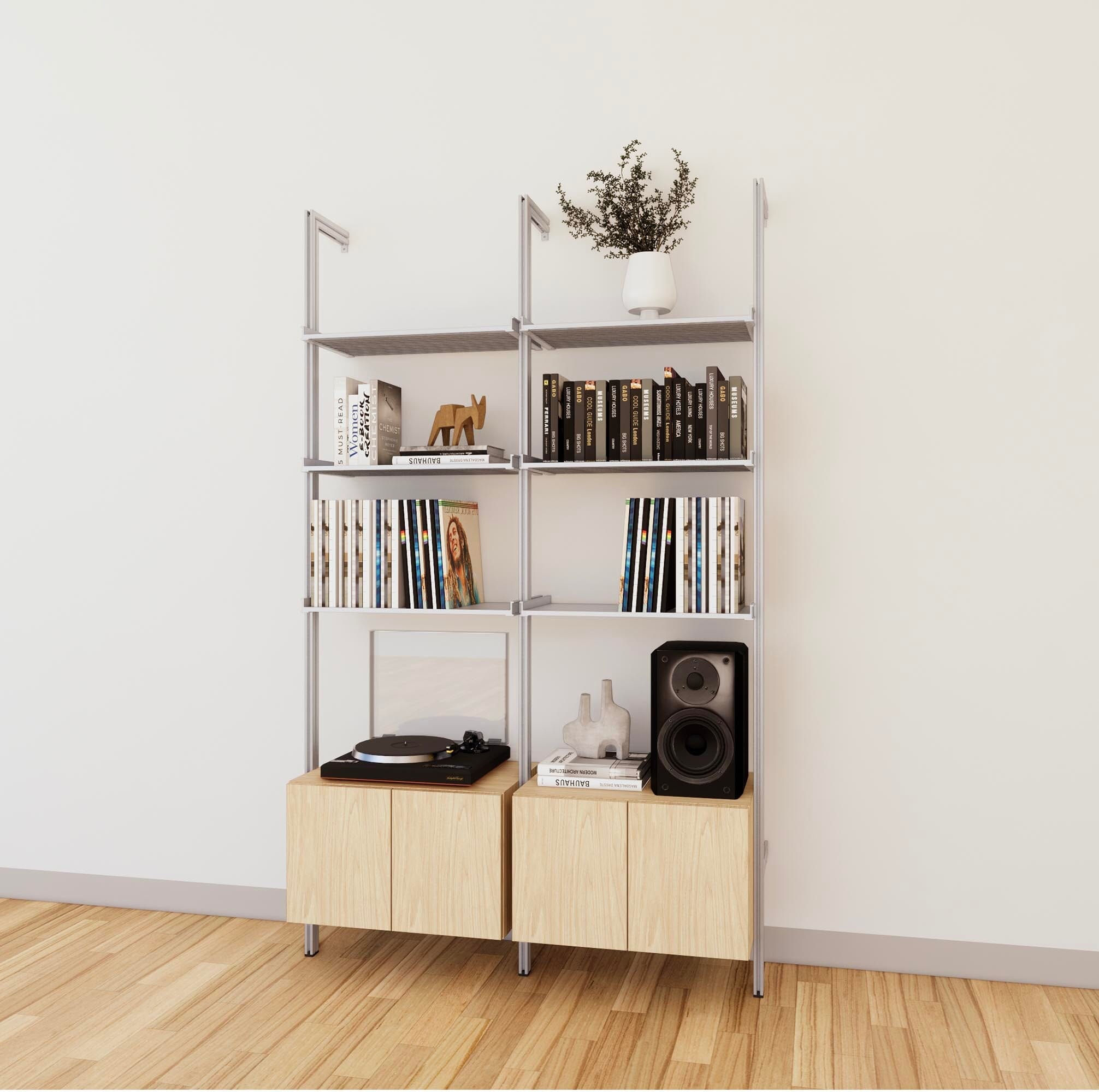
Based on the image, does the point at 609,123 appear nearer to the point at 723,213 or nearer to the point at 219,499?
the point at 723,213

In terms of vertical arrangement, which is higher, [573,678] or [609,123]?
[609,123]

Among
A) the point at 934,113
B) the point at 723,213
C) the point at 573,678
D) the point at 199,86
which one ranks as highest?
the point at 199,86

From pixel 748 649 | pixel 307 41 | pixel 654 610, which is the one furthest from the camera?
pixel 307 41

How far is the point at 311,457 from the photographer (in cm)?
293

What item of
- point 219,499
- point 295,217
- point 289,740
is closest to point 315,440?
point 219,499

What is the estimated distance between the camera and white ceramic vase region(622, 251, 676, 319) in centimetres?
275

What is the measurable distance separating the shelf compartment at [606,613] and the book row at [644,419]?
0.41 m

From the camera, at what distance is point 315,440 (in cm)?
297

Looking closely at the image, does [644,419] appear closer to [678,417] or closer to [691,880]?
[678,417]

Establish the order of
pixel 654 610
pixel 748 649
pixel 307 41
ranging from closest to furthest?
pixel 654 610
pixel 748 649
pixel 307 41

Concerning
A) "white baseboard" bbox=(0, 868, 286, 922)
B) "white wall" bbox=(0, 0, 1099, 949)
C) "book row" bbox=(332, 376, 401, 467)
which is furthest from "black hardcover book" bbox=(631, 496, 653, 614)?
"white baseboard" bbox=(0, 868, 286, 922)

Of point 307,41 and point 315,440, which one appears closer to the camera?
point 315,440

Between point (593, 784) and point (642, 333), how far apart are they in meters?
1.26

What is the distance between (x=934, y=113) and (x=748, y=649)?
1.61 meters
